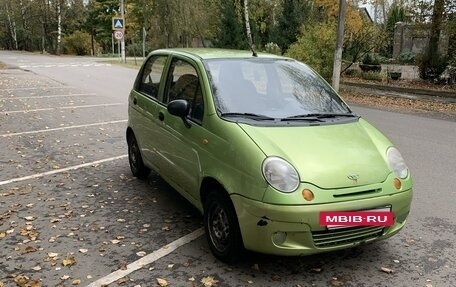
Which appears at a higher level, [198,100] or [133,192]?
[198,100]

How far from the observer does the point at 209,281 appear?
140 inches

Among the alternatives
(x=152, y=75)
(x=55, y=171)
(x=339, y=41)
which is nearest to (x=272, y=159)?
(x=152, y=75)

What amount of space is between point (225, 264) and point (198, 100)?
4.92 feet

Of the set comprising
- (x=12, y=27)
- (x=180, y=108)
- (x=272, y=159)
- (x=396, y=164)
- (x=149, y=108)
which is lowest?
(x=396, y=164)

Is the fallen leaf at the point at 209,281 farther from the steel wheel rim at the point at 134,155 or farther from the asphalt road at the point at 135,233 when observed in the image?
the steel wheel rim at the point at 134,155

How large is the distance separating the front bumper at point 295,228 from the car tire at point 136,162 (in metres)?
2.78

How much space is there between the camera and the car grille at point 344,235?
3.39 metres

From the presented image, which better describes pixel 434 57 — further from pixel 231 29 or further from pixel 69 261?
pixel 69 261

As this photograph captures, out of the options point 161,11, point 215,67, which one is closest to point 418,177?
point 215,67

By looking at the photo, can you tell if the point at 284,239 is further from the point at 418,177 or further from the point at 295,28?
the point at 295,28

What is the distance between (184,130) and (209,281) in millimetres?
1455

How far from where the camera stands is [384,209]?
3.53 m

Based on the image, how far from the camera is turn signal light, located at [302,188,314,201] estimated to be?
3.30 m

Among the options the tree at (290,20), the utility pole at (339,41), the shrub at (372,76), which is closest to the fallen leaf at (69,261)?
the utility pole at (339,41)
